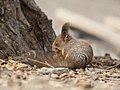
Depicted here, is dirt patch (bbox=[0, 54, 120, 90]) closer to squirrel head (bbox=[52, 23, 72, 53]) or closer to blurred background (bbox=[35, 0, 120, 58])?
squirrel head (bbox=[52, 23, 72, 53])

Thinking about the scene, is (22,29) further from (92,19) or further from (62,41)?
(92,19)

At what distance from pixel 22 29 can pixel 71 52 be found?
1151mm

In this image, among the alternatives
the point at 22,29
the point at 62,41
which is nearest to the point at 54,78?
the point at 62,41

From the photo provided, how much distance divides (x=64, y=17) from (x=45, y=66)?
347 inches

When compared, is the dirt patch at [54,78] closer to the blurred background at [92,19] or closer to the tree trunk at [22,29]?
the tree trunk at [22,29]

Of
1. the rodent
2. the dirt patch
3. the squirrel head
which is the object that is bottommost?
the dirt patch

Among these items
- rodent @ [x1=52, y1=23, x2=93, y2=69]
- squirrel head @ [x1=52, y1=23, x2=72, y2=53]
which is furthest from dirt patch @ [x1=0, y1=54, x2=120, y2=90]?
squirrel head @ [x1=52, y1=23, x2=72, y2=53]

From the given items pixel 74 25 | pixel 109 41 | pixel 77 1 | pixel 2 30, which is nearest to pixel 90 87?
pixel 2 30

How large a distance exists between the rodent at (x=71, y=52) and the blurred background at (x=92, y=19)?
5.60 metres

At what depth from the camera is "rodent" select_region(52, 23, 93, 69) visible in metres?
7.42

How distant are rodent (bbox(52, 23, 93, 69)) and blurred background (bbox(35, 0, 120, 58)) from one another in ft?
18.4

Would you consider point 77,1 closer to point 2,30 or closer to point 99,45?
point 99,45

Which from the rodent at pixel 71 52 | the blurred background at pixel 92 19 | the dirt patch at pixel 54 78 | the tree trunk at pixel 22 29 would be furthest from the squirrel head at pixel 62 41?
the blurred background at pixel 92 19

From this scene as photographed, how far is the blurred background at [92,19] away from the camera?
584 inches
